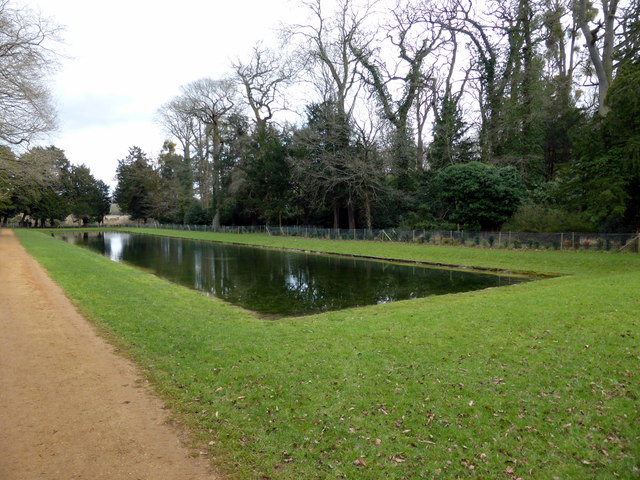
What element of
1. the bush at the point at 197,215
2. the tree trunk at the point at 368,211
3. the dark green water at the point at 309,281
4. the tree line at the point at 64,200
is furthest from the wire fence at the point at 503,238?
the tree line at the point at 64,200

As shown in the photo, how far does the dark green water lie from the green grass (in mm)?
3204

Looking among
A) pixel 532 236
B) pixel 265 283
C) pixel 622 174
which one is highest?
pixel 622 174

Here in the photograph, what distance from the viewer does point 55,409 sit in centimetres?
486

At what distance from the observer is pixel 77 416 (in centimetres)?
467

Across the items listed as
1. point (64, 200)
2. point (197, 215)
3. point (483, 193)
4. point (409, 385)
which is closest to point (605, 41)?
point (483, 193)

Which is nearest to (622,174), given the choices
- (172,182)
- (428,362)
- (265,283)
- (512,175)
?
(512,175)

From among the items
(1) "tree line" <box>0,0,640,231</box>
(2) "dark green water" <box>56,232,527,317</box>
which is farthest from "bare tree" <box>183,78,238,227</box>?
(2) "dark green water" <box>56,232,527,317</box>

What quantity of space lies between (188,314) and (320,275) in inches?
403

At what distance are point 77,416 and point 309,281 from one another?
13.4 m

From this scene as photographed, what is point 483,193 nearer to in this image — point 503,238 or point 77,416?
point 503,238

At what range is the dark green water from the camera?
13500mm

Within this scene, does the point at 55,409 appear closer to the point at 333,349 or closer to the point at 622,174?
the point at 333,349

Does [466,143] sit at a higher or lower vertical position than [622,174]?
higher

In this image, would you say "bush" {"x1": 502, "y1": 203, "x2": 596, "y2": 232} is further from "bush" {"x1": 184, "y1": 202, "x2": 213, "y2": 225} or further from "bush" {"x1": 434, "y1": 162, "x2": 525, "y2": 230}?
"bush" {"x1": 184, "y1": 202, "x2": 213, "y2": 225}
